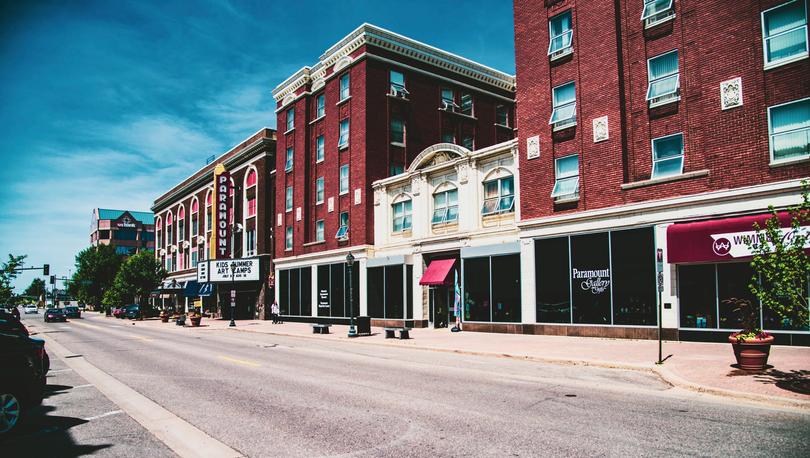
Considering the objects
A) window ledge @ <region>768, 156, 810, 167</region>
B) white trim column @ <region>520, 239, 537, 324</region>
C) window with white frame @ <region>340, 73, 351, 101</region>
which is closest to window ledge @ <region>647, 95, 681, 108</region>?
window ledge @ <region>768, 156, 810, 167</region>

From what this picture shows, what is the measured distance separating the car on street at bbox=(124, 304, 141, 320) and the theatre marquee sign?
13.6m

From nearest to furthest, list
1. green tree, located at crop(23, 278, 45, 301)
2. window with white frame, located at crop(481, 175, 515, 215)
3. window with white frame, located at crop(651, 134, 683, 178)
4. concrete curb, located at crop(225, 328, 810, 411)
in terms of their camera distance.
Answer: concrete curb, located at crop(225, 328, 810, 411), window with white frame, located at crop(651, 134, 683, 178), window with white frame, located at crop(481, 175, 515, 215), green tree, located at crop(23, 278, 45, 301)

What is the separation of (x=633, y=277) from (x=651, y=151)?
5.04 m

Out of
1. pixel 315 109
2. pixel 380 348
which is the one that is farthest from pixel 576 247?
pixel 315 109

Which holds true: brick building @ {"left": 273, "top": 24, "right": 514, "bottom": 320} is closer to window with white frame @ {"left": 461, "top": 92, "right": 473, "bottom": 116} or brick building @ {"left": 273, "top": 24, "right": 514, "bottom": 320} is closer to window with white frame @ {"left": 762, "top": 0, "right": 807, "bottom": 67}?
window with white frame @ {"left": 461, "top": 92, "right": 473, "bottom": 116}

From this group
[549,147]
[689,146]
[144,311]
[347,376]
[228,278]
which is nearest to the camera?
[347,376]

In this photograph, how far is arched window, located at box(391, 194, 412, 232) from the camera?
35228 millimetres

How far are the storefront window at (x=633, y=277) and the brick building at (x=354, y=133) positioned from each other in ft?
60.8

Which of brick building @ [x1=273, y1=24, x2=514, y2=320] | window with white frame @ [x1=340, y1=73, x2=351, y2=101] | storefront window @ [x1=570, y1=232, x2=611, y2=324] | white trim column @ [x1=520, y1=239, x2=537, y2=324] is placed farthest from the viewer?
window with white frame @ [x1=340, y1=73, x2=351, y2=101]

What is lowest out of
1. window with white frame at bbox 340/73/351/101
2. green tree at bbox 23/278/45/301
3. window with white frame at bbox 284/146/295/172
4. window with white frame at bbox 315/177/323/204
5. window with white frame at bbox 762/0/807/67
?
green tree at bbox 23/278/45/301

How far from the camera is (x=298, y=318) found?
44625 millimetres

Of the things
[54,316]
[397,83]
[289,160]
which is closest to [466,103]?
[397,83]

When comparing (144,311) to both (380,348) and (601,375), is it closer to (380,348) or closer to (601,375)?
(380,348)

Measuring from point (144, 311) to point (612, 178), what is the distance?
187 ft
